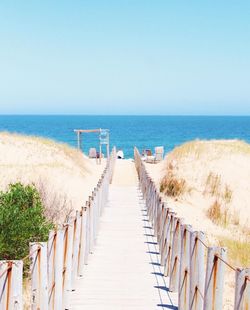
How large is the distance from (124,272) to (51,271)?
2.96 meters

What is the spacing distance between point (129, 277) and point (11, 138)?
24909 mm

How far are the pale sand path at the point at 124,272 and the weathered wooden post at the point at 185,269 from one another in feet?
1.58

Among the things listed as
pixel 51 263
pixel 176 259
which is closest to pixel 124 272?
pixel 176 259

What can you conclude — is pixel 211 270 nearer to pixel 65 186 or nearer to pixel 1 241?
pixel 1 241

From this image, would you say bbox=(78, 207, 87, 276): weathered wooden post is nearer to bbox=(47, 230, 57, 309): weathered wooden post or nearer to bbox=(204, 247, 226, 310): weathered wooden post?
bbox=(47, 230, 57, 309): weathered wooden post

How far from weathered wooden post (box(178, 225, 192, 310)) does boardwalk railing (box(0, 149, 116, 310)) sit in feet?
4.89

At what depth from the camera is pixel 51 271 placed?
669 centimetres

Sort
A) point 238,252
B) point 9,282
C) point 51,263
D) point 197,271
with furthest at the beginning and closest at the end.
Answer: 1. point 238,252
2. point 51,263
3. point 197,271
4. point 9,282

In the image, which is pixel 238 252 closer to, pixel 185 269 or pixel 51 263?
pixel 185 269

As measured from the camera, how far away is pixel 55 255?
6691 millimetres

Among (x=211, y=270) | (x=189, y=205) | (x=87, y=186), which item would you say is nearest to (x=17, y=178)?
(x=87, y=186)

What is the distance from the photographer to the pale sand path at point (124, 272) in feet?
25.6

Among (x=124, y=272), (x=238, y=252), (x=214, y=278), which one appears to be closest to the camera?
(x=214, y=278)

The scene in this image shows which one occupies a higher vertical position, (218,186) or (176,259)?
(176,259)
